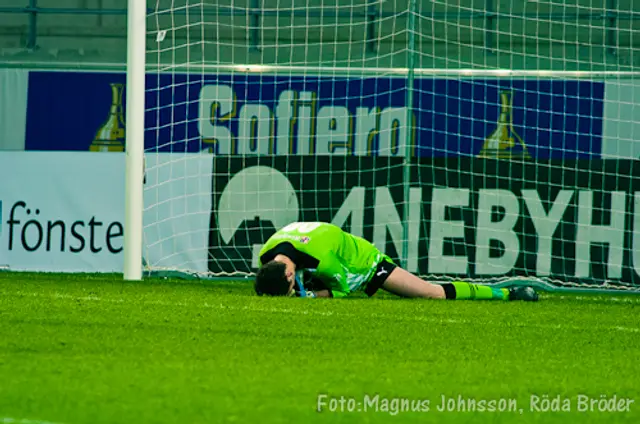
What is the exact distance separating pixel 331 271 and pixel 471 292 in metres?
1.13

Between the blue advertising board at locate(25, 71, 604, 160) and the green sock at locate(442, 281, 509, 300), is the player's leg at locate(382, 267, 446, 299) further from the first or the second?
the blue advertising board at locate(25, 71, 604, 160)

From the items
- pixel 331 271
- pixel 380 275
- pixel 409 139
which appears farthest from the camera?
pixel 409 139

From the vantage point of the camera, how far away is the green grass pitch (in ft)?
10.8

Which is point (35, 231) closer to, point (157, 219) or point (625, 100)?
point (157, 219)

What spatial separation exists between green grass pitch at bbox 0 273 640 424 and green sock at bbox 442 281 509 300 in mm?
600

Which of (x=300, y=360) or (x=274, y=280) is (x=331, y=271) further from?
(x=300, y=360)

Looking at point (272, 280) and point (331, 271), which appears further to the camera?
point (331, 271)

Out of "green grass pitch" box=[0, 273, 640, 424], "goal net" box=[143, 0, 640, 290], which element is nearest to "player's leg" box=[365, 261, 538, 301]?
"green grass pitch" box=[0, 273, 640, 424]

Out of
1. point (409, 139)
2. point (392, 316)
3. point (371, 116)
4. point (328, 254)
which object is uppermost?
point (371, 116)

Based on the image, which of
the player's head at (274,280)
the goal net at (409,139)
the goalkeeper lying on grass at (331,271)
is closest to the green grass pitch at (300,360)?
the player's head at (274,280)

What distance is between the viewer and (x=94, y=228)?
10062 mm

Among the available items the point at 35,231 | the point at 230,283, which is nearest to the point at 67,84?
the point at 35,231

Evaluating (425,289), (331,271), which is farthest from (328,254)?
(425,289)

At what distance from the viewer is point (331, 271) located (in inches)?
286
